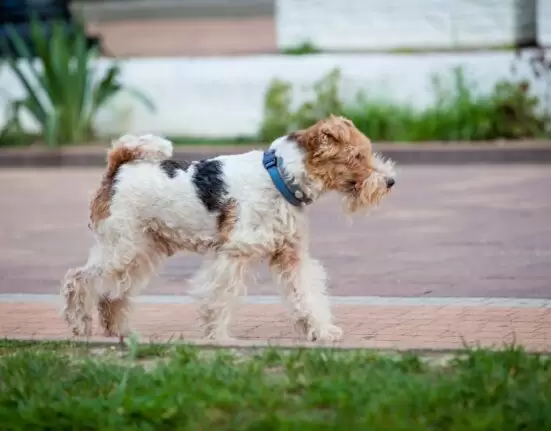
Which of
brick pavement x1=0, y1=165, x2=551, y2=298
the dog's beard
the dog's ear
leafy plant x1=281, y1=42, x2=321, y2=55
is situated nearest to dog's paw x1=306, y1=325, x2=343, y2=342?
the dog's beard

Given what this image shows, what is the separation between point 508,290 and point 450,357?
280 centimetres

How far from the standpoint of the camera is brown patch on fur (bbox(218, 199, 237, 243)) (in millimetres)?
7516

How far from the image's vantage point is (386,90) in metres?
18.6

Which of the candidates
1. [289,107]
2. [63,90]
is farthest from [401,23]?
[63,90]

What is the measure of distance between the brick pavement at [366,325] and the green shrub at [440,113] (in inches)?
369

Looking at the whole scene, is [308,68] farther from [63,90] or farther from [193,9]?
[63,90]

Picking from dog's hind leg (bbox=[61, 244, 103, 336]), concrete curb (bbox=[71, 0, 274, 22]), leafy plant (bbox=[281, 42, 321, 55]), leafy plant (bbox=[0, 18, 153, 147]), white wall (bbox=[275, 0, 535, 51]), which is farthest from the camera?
concrete curb (bbox=[71, 0, 274, 22])

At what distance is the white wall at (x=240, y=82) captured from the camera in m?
18.6

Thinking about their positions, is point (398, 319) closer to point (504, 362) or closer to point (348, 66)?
point (504, 362)

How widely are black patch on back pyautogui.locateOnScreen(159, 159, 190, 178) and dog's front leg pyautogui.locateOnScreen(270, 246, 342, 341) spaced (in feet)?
2.42

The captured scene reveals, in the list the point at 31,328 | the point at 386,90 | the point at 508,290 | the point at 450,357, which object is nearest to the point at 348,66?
the point at 386,90

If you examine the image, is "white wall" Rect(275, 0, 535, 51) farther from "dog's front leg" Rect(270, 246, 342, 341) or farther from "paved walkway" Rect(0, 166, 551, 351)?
"dog's front leg" Rect(270, 246, 342, 341)

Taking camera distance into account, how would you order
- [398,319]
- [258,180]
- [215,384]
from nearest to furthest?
[215,384], [258,180], [398,319]

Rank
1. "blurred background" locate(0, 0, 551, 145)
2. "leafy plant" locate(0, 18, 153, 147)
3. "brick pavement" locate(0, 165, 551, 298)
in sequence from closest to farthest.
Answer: "brick pavement" locate(0, 165, 551, 298) → "blurred background" locate(0, 0, 551, 145) → "leafy plant" locate(0, 18, 153, 147)
